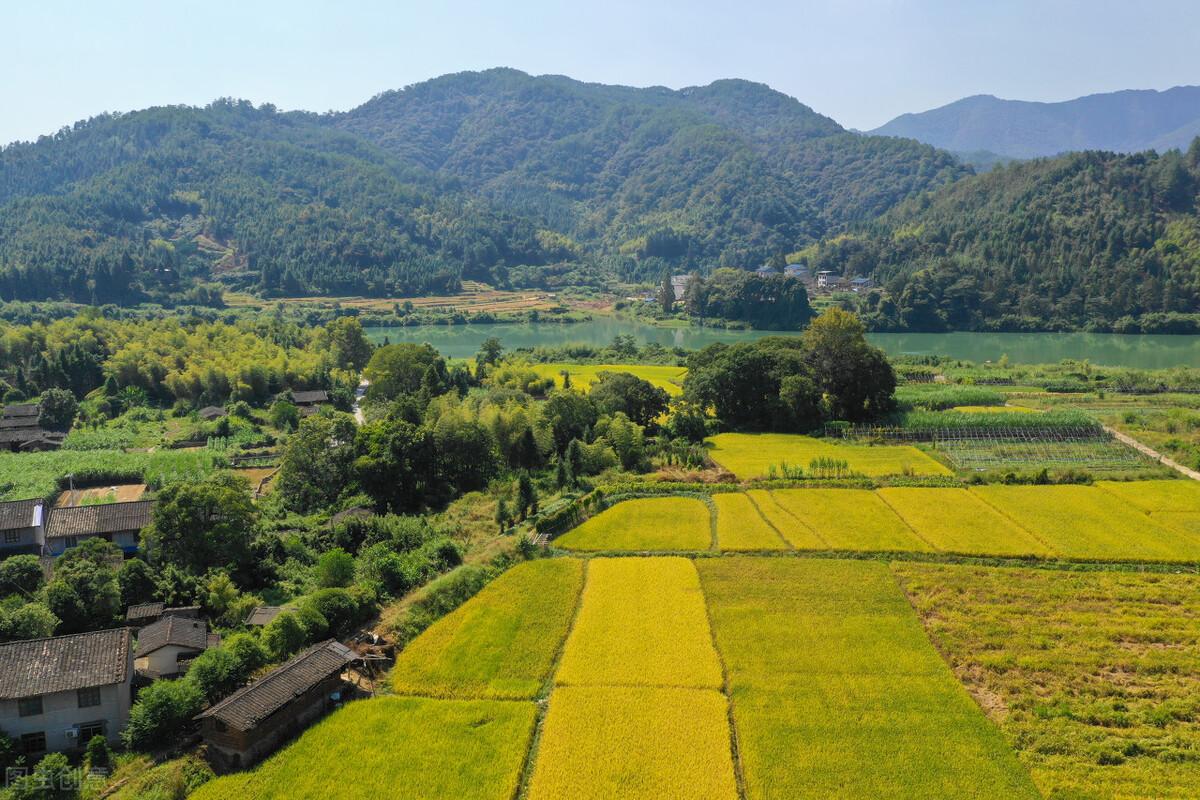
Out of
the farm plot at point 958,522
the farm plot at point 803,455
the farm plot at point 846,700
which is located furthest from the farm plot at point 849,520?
the farm plot at point 803,455

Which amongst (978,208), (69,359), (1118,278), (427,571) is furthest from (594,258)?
(427,571)

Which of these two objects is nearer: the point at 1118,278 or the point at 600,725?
the point at 600,725

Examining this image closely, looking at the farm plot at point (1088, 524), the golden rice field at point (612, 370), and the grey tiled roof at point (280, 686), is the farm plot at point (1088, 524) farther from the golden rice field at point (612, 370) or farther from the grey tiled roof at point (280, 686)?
the golden rice field at point (612, 370)

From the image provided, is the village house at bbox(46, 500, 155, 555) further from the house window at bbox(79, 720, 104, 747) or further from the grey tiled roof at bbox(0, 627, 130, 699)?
the house window at bbox(79, 720, 104, 747)

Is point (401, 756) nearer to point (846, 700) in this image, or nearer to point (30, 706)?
point (30, 706)

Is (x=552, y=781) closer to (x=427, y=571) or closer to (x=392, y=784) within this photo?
(x=392, y=784)

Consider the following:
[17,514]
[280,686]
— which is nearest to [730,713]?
[280,686]
